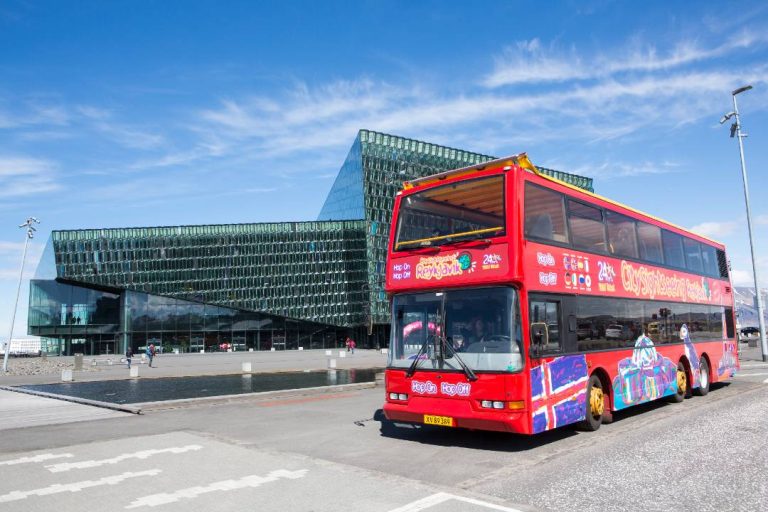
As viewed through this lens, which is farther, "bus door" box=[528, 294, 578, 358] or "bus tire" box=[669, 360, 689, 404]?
"bus tire" box=[669, 360, 689, 404]

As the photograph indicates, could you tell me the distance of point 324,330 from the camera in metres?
80.4

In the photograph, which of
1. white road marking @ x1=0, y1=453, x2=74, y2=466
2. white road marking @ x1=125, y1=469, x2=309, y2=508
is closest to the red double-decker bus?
white road marking @ x1=125, y1=469, x2=309, y2=508

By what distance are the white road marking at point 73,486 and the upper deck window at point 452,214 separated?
5.36m

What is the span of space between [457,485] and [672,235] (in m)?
10.3

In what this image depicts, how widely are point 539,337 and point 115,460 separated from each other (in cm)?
658

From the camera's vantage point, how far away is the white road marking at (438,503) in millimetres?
5938

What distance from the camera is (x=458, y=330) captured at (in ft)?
30.5

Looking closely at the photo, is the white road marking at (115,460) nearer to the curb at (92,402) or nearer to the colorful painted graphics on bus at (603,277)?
the curb at (92,402)

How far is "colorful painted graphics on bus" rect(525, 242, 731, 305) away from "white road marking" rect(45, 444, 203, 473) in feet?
20.0

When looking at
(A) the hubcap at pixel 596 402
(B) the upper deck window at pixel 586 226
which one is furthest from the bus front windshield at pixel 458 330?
(A) the hubcap at pixel 596 402

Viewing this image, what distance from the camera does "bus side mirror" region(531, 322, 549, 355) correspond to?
8.89m

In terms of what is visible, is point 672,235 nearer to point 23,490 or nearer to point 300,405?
point 300,405

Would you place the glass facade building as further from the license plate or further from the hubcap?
the license plate

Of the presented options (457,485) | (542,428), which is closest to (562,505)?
(457,485)
